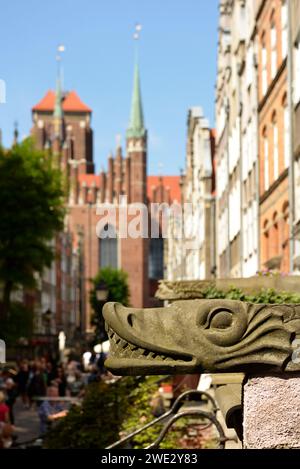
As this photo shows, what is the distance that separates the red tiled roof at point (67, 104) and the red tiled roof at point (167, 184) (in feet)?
46.8

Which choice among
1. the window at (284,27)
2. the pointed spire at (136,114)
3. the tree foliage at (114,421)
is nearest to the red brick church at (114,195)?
the pointed spire at (136,114)

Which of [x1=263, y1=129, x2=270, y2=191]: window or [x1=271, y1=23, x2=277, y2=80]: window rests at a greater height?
[x1=271, y1=23, x2=277, y2=80]: window

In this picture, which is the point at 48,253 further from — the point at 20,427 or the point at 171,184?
the point at 171,184

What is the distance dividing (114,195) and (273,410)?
129693 millimetres

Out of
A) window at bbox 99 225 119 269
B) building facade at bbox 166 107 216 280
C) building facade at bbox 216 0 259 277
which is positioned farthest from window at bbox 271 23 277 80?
window at bbox 99 225 119 269

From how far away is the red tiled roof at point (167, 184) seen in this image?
14284 centimetres

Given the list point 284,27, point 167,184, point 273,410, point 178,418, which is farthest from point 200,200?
point 167,184

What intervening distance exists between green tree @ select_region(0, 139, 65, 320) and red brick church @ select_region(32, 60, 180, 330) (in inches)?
3206

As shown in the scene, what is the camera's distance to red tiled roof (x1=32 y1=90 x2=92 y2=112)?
154875mm

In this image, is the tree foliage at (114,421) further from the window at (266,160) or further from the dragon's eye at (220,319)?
the window at (266,160)

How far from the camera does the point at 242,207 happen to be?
96.6 feet

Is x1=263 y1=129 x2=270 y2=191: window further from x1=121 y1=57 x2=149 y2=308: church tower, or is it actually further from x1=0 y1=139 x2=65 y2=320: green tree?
x1=121 y1=57 x2=149 y2=308: church tower

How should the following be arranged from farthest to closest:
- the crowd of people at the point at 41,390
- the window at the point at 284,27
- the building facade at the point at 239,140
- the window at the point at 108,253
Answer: the window at the point at 108,253
the building facade at the point at 239,140
the crowd of people at the point at 41,390
the window at the point at 284,27
